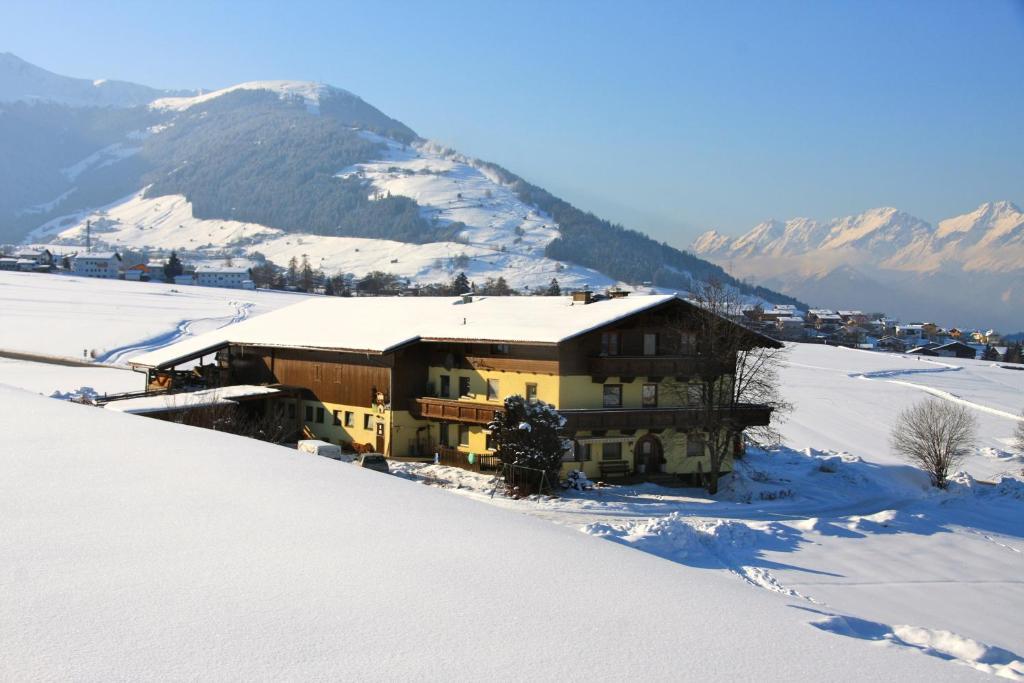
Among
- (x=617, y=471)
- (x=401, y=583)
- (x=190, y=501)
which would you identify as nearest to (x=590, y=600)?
(x=401, y=583)

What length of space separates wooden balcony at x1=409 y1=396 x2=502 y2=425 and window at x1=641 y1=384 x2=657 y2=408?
261 inches

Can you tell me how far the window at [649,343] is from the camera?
3956 cm

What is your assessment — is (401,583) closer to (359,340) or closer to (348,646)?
(348,646)

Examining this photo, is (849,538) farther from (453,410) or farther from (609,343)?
(453,410)

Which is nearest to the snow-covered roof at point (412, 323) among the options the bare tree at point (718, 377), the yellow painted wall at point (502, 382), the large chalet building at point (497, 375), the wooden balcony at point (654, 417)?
the large chalet building at point (497, 375)

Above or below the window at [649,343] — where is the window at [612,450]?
below

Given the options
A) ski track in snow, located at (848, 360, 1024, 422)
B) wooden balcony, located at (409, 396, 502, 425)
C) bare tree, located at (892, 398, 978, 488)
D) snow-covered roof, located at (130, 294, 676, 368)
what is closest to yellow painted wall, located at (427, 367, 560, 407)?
wooden balcony, located at (409, 396, 502, 425)

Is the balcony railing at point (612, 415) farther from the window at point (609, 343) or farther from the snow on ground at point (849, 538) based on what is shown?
the window at point (609, 343)

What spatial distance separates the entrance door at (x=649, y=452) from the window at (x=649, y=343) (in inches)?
153

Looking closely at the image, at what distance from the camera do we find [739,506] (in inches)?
1316

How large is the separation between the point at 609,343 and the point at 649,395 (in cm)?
304

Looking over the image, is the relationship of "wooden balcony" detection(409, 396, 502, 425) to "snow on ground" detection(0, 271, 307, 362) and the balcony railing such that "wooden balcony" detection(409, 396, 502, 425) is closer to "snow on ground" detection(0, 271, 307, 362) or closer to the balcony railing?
the balcony railing

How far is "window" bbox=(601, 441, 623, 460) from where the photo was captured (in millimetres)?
37656

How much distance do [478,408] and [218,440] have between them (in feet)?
85.7
